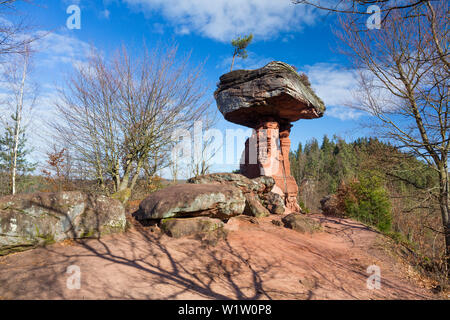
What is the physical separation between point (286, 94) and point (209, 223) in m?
6.40

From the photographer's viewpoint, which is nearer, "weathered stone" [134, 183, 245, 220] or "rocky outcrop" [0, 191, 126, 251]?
"rocky outcrop" [0, 191, 126, 251]

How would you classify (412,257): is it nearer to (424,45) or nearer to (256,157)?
(424,45)

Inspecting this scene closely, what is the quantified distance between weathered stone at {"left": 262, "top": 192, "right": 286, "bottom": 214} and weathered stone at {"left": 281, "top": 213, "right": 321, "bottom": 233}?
1.60m

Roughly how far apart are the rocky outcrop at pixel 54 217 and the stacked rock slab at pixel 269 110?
704 cm

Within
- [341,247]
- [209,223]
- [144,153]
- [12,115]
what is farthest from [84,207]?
[12,115]

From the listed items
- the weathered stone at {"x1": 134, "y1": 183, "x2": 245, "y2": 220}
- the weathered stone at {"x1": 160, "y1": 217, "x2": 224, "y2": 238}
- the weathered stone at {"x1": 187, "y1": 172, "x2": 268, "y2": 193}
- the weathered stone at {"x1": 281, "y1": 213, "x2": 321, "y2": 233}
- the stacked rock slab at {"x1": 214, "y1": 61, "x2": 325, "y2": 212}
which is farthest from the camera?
the stacked rock slab at {"x1": 214, "y1": 61, "x2": 325, "y2": 212}

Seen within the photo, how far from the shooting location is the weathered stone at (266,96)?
936 centimetres

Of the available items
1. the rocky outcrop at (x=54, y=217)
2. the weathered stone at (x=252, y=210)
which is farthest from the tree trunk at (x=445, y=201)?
the rocky outcrop at (x=54, y=217)

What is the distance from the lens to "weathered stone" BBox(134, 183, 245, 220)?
5746 millimetres

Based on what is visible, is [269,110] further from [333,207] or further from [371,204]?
[371,204]

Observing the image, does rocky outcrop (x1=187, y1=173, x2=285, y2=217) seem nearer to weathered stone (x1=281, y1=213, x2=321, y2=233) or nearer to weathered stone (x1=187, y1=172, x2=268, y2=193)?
weathered stone (x1=187, y1=172, x2=268, y2=193)

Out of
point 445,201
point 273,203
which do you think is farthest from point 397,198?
point 273,203

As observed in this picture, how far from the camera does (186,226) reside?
5.45m

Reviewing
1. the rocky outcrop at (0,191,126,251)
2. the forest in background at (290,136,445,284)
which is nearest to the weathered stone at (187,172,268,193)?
the rocky outcrop at (0,191,126,251)
